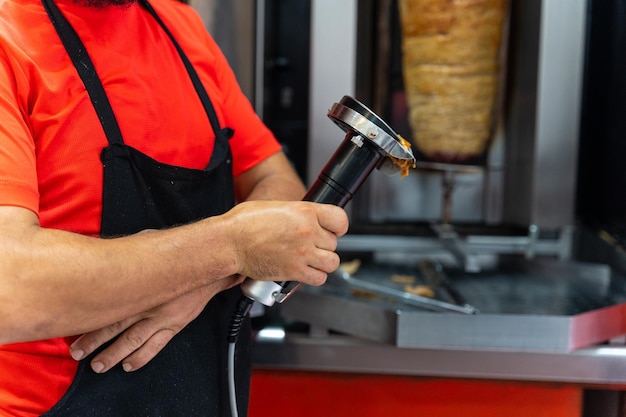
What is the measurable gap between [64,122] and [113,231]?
147mm

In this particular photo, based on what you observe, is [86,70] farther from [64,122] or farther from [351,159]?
[351,159]

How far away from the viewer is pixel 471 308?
3.67 ft

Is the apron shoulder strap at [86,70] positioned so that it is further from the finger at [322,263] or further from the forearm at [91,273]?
the finger at [322,263]

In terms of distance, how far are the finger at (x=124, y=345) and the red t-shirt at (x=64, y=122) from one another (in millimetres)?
39

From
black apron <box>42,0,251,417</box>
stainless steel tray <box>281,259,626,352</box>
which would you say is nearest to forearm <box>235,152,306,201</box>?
black apron <box>42,0,251,417</box>

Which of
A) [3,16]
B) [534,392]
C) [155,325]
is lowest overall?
[534,392]

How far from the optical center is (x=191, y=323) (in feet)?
3.05

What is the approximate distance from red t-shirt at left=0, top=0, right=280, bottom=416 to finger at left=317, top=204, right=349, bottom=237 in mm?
259

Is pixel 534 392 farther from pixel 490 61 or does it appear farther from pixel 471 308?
pixel 490 61

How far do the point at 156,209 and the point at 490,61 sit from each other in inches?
33.0

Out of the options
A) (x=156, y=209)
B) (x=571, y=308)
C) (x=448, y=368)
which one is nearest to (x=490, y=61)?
(x=571, y=308)

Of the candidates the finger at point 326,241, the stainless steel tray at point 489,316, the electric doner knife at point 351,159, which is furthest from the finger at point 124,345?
the stainless steel tray at point 489,316

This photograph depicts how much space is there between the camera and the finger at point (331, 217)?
818 millimetres

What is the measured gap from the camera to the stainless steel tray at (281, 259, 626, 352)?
43.6 inches
